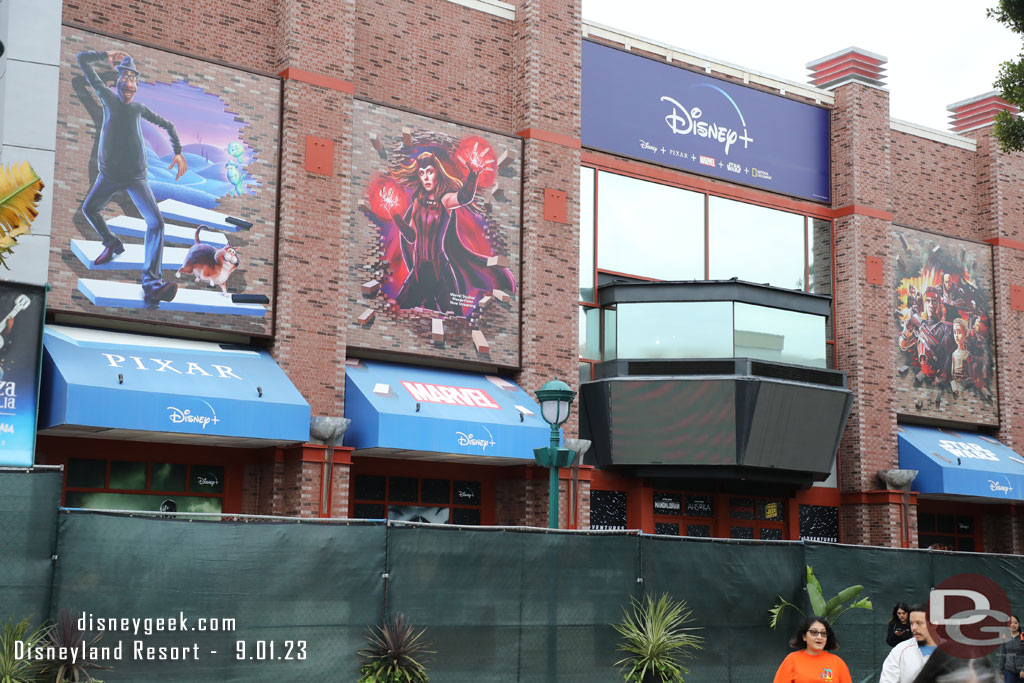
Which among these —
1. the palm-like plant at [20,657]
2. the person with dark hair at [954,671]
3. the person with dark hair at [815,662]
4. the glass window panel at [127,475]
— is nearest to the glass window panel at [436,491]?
the glass window panel at [127,475]

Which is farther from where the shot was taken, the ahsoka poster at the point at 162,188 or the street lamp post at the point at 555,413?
the ahsoka poster at the point at 162,188

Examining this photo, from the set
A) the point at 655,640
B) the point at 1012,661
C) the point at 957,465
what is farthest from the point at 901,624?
the point at 957,465

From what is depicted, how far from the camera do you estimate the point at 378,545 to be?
12961 mm

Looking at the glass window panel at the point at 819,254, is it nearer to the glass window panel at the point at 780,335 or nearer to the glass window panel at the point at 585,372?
the glass window panel at the point at 780,335

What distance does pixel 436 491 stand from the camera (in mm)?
23906

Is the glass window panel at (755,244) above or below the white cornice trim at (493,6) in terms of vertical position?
below

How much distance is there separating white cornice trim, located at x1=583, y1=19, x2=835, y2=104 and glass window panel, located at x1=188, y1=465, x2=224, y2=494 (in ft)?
40.7

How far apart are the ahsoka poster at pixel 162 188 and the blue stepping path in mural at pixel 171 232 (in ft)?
0.06

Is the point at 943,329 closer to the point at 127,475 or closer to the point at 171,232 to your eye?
the point at 171,232

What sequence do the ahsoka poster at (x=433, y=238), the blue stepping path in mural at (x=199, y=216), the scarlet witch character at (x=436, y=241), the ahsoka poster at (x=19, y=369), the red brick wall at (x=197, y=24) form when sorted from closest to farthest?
1. the ahsoka poster at (x=19, y=369)
2. the blue stepping path in mural at (x=199, y=216)
3. the red brick wall at (x=197, y=24)
4. the ahsoka poster at (x=433, y=238)
5. the scarlet witch character at (x=436, y=241)

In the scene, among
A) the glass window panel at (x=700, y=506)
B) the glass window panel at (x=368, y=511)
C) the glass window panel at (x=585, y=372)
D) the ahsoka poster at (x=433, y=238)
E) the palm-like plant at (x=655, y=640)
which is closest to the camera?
the palm-like plant at (x=655, y=640)

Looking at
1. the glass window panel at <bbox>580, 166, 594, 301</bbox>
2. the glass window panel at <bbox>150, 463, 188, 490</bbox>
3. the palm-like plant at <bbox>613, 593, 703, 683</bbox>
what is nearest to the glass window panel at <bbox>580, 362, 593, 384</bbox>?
the glass window panel at <bbox>580, 166, 594, 301</bbox>

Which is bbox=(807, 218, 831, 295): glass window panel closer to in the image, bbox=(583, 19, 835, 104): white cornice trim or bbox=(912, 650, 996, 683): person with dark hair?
bbox=(583, 19, 835, 104): white cornice trim

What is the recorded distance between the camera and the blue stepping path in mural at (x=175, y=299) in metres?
19.6
